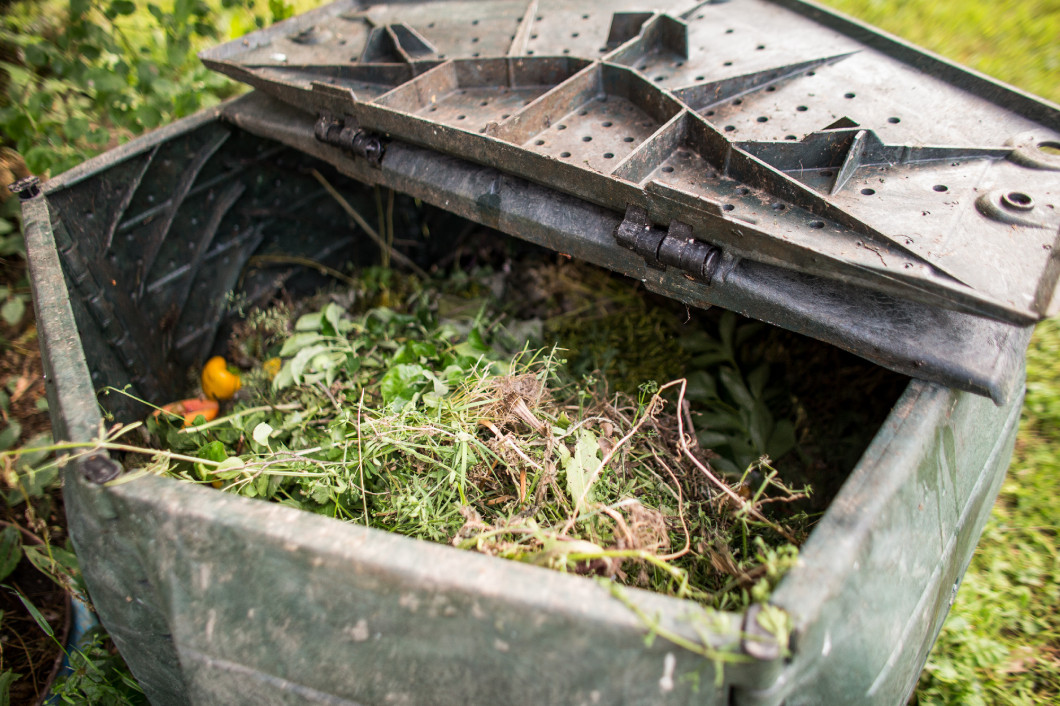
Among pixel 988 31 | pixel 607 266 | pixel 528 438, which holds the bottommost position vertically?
pixel 528 438

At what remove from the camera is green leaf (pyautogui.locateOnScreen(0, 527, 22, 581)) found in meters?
2.50

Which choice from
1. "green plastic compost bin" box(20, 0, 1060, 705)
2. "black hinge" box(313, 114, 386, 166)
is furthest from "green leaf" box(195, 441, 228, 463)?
"black hinge" box(313, 114, 386, 166)

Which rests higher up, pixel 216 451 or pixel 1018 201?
pixel 1018 201

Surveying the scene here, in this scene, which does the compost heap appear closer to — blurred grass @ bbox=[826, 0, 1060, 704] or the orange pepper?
the orange pepper

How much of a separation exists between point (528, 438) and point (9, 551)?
215 cm

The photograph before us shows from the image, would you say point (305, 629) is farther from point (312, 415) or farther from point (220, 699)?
point (312, 415)

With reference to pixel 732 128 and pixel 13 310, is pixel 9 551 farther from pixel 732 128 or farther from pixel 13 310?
pixel 732 128

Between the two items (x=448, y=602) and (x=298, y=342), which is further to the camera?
(x=298, y=342)

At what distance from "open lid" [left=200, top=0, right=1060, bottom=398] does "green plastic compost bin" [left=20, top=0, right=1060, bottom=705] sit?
1 centimetres

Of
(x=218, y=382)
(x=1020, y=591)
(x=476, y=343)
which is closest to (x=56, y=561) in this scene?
(x=218, y=382)

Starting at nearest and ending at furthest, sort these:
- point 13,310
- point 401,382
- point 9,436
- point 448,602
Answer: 1. point 448,602
2. point 401,382
3. point 9,436
4. point 13,310

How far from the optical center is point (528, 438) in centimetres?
196

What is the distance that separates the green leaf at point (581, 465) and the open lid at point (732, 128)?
1.76 ft

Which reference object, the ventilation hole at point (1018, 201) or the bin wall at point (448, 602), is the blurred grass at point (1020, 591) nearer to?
the bin wall at point (448, 602)
